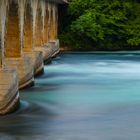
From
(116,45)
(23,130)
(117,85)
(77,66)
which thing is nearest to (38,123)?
(23,130)

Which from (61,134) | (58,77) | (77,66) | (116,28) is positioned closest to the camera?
(61,134)

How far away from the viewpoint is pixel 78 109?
17.6m

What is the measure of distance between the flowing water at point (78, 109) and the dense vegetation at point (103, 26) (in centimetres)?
2170

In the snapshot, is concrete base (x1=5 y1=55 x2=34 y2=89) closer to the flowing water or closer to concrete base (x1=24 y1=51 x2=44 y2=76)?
the flowing water

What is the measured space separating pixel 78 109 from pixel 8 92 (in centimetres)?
257

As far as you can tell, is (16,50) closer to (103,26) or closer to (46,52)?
(46,52)

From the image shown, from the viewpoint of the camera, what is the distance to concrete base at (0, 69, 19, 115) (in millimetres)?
16234

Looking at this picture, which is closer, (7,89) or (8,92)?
(7,89)

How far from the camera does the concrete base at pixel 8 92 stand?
1623cm

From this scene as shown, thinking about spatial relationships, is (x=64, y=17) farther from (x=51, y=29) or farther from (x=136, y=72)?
(x=136, y=72)

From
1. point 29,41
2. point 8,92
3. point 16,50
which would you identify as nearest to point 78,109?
point 8,92

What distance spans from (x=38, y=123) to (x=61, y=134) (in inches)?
58.1

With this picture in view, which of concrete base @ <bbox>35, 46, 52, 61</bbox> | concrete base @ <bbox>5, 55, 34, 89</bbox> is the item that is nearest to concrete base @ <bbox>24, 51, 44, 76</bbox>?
concrete base @ <bbox>5, 55, 34, 89</bbox>

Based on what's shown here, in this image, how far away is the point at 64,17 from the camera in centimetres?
5450
